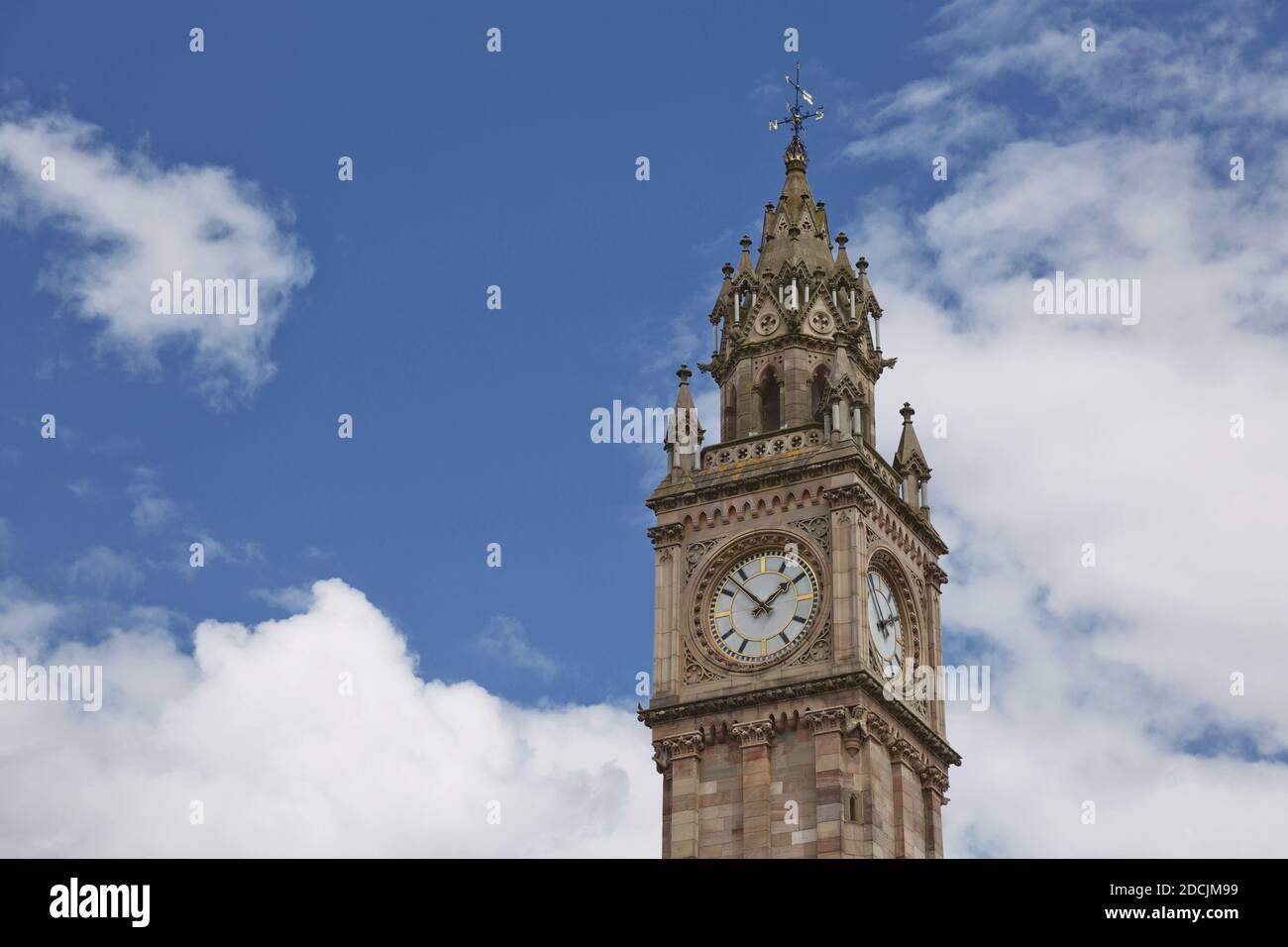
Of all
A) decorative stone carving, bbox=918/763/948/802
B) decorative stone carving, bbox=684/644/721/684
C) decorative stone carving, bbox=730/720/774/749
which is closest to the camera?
decorative stone carving, bbox=730/720/774/749

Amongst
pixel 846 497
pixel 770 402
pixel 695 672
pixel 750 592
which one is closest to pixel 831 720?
pixel 695 672

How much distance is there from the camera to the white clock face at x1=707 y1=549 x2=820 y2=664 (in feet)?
262

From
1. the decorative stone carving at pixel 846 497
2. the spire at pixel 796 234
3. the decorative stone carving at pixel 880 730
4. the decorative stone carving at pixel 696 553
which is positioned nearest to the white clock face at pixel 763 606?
the decorative stone carving at pixel 696 553

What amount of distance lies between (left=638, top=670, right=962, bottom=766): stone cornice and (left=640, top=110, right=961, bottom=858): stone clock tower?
0.07 metres

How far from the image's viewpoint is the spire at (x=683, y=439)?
85125 mm

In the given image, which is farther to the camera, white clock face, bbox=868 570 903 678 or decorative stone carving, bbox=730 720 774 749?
white clock face, bbox=868 570 903 678

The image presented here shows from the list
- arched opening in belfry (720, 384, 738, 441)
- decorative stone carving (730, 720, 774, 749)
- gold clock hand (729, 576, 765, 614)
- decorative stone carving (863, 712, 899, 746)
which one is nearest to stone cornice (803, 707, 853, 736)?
decorative stone carving (863, 712, 899, 746)

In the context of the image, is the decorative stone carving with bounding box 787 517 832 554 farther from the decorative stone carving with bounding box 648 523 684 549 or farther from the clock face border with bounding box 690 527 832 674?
the decorative stone carving with bounding box 648 523 684 549

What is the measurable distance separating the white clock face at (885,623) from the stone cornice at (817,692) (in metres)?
1.84

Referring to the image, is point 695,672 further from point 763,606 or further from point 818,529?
point 818,529

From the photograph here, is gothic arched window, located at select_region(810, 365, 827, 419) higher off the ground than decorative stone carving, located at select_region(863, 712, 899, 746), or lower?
higher

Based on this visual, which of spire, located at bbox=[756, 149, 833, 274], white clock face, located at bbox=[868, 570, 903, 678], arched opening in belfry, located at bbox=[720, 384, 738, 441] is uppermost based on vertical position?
spire, located at bbox=[756, 149, 833, 274]
